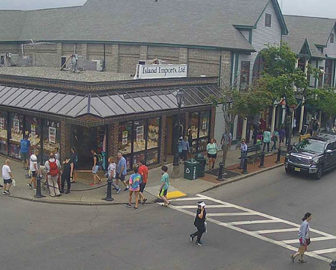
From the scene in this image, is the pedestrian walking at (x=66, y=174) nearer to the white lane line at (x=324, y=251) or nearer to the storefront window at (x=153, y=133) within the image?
the storefront window at (x=153, y=133)

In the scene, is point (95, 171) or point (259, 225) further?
point (95, 171)

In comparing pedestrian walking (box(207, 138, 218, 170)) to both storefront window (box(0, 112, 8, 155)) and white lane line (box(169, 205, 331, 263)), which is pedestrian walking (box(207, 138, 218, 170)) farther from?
storefront window (box(0, 112, 8, 155))

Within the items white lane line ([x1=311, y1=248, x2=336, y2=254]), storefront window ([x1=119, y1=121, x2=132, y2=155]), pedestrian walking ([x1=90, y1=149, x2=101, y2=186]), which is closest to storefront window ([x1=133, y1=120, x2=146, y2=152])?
storefront window ([x1=119, y1=121, x2=132, y2=155])

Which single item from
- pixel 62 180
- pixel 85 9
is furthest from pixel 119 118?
pixel 85 9

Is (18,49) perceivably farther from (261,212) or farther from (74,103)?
(261,212)

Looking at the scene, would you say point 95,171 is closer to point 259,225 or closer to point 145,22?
point 259,225

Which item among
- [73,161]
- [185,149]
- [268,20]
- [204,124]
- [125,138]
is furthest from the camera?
[268,20]

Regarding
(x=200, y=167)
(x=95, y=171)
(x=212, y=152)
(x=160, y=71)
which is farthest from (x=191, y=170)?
(x=160, y=71)

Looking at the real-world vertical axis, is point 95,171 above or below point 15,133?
below

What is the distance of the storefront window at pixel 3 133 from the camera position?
83.4 ft

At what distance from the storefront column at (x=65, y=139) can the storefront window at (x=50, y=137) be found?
36cm

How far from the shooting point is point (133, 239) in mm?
14516

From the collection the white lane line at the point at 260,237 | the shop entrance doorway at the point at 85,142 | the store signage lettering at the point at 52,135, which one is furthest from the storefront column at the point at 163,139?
the white lane line at the point at 260,237

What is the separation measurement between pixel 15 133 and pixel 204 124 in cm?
1114
